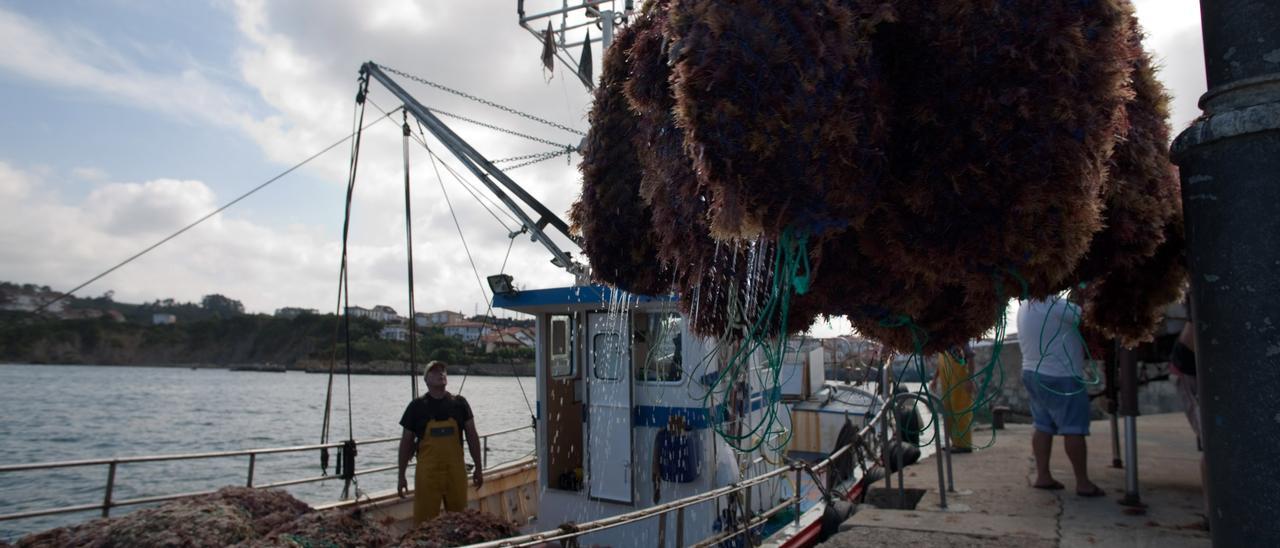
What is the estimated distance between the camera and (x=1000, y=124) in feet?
6.16

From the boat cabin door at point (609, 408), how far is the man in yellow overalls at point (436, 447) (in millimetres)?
1213

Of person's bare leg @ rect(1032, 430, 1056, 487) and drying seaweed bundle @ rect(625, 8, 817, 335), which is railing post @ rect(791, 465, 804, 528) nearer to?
person's bare leg @ rect(1032, 430, 1056, 487)

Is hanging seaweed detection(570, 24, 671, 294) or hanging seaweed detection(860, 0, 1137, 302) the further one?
hanging seaweed detection(570, 24, 671, 294)

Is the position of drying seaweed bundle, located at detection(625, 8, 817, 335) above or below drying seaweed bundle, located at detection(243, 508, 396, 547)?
above

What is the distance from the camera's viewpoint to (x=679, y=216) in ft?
7.26

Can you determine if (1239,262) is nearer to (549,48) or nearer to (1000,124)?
(1000,124)

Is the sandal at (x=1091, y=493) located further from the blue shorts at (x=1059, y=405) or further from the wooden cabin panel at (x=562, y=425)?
the wooden cabin panel at (x=562, y=425)

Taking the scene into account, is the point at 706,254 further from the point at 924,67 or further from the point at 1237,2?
the point at 1237,2

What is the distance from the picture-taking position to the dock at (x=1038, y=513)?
4.05 meters

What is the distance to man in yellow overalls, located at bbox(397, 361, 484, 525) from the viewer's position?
23.7ft

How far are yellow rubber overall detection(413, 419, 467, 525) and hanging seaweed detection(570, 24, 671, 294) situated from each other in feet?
16.4

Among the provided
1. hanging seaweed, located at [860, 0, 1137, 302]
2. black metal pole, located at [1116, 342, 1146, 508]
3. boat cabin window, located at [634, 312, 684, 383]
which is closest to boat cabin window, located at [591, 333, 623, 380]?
boat cabin window, located at [634, 312, 684, 383]

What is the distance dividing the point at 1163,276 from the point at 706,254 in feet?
6.52

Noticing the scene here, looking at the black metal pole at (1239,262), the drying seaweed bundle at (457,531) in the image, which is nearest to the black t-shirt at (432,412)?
the drying seaweed bundle at (457,531)
